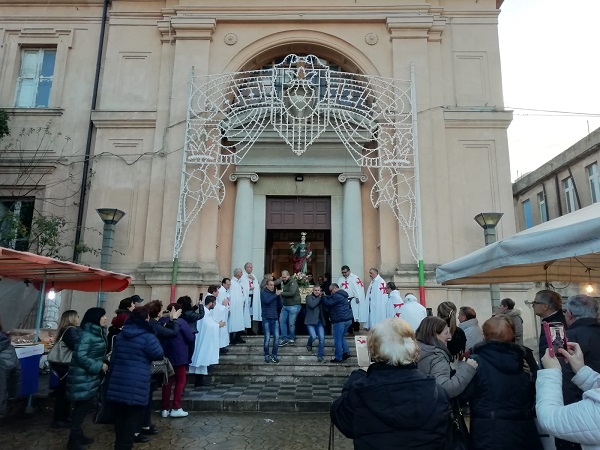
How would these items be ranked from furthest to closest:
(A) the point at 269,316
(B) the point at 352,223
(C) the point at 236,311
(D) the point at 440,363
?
(B) the point at 352,223
(C) the point at 236,311
(A) the point at 269,316
(D) the point at 440,363

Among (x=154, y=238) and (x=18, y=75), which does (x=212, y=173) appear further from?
(x=18, y=75)

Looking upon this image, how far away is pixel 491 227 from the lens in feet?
35.8

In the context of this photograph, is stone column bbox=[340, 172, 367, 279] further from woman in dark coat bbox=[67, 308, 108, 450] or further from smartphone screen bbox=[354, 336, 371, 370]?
smartphone screen bbox=[354, 336, 371, 370]

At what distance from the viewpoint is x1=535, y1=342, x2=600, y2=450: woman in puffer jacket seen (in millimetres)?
2055

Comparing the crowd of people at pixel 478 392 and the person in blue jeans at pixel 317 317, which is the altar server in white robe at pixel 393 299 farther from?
the crowd of people at pixel 478 392

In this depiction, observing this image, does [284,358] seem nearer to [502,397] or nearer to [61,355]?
[61,355]

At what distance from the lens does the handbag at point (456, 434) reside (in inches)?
108

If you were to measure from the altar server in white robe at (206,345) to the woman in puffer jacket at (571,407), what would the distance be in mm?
6256

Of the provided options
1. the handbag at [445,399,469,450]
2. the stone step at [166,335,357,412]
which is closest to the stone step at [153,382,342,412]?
the stone step at [166,335,357,412]

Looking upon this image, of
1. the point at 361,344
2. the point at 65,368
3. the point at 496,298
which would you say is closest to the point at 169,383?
the point at 65,368

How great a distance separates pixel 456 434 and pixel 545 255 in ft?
5.34

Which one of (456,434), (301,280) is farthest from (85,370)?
(301,280)

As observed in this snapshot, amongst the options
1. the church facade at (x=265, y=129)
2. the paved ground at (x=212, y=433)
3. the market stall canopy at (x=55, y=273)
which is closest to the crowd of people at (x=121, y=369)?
the paved ground at (x=212, y=433)

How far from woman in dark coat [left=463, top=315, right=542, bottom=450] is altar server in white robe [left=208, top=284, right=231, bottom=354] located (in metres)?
6.34
